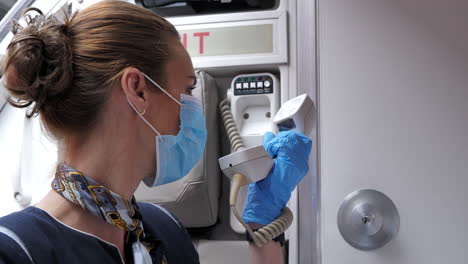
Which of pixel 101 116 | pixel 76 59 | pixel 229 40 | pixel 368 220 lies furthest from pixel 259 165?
pixel 229 40

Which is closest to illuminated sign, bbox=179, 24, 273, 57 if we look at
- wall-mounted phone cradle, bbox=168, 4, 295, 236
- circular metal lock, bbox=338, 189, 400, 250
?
wall-mounted phone cradle, bbox=168, 4, 295, 236

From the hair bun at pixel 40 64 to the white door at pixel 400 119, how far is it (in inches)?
30.1

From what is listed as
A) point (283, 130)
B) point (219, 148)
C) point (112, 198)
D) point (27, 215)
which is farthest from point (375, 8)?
point (27, 215)

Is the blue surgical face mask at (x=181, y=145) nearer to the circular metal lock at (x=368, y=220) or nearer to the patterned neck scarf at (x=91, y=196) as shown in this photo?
the patterned neck scarf at (x=91, y=196)

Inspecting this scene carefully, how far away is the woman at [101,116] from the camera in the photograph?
44.7 inches

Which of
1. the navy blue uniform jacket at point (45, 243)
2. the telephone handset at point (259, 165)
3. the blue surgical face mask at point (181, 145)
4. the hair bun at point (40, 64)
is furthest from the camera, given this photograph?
the telephone handset at point (259, 165)

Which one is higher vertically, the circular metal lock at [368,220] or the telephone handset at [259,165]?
the telephone handset at [259,165]

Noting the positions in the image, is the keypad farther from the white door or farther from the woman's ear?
the woman's ear

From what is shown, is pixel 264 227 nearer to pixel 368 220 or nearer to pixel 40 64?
pixel 368 220

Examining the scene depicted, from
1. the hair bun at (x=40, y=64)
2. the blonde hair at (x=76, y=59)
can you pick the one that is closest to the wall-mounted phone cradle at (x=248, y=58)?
the blonde hair at (x=76, y=59)

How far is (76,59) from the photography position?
1173 millimetres

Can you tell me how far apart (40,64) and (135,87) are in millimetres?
221

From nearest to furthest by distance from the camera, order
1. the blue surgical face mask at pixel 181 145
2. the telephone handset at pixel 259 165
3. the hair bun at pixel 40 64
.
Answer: the hair bun at pixel 40 64, the blue surgical face mask at pixel 181 145, the telephone handset at pixel 259 165

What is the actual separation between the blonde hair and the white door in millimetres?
600
